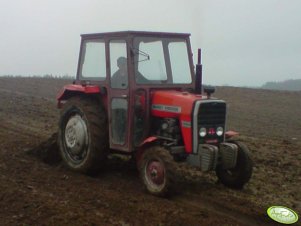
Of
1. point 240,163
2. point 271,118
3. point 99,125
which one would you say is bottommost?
point 271,118

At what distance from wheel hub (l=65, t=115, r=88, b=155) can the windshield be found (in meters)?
1.30

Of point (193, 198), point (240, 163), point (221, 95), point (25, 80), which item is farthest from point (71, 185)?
point (25, 80)

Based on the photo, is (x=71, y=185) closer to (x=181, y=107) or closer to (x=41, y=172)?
(x=41, y=172)

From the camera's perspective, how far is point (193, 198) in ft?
22.0

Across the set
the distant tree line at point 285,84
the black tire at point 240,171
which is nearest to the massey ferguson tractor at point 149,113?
the black tire at point 240,171

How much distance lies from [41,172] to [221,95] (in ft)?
58.6

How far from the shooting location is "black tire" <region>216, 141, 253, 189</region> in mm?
7176

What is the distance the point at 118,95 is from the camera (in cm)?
736

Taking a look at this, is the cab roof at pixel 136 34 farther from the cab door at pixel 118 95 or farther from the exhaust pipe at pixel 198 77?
the exhaust pipe at pixel 198 77

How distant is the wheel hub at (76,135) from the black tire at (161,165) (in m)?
1.30

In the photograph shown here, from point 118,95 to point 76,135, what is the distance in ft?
3.55

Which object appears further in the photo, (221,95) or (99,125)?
(221,95)

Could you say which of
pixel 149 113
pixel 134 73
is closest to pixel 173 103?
pixel 149 113

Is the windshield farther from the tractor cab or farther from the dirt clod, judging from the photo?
the dirt clod
